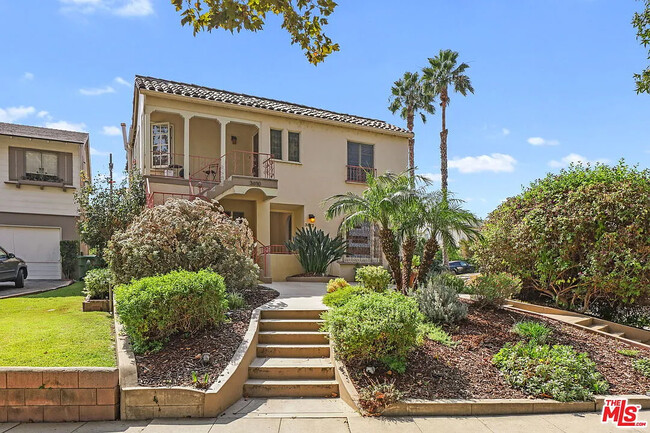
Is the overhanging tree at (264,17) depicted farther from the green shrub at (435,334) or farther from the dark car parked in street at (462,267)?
the dark car parked in street at (462,267)

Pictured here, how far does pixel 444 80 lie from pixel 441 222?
67.1ft

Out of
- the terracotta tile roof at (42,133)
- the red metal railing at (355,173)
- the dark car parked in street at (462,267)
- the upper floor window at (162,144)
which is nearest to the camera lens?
the upper floor window at (162,144)

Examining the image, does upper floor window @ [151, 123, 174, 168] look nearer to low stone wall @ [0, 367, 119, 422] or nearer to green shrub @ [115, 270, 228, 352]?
green shrub @ [115, 270, 228, 352]

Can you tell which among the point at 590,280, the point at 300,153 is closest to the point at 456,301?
the point at 590,280

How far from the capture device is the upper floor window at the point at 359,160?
17.5 meters

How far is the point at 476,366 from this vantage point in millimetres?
6422

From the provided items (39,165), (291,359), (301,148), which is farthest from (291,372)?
(39,165)

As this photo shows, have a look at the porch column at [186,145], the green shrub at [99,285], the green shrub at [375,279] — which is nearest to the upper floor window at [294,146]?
the porch column at [186,145]

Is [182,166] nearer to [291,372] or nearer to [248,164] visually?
[248,164]

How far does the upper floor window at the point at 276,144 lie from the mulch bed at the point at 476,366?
9934mm

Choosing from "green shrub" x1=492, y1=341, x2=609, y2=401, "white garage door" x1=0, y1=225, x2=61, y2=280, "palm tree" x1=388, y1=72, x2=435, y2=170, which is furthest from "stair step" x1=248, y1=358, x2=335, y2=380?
"palm tree" x1=388, y1=72, x2=435, y2=170

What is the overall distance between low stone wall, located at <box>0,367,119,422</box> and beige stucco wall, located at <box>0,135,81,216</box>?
16.7 metres

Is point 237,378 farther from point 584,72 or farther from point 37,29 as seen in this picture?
point 584,72

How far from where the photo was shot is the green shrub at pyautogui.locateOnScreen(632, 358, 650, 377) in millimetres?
6791
